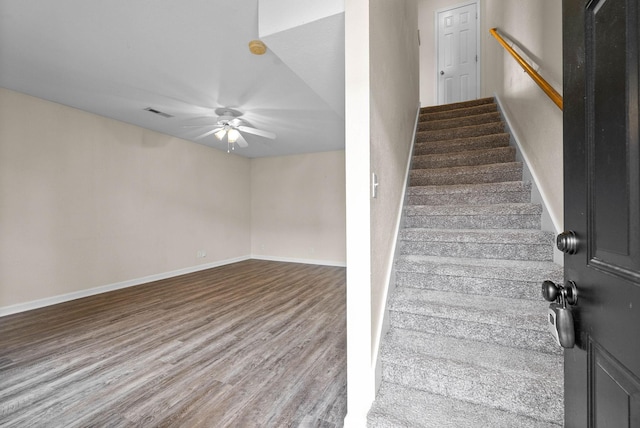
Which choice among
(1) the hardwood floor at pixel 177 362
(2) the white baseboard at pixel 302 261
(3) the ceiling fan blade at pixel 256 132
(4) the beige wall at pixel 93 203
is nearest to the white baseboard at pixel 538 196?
(1) the hardwood floor at pixel 177 362

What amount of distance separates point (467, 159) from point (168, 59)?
2.97 metres

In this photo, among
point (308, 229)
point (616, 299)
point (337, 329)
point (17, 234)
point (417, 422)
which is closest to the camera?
point (616, 299)

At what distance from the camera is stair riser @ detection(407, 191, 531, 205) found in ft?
7.10

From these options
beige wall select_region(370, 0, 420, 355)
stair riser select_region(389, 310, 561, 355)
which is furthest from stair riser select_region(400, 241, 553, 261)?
stair riser select_region(389, 310, 561, 355)

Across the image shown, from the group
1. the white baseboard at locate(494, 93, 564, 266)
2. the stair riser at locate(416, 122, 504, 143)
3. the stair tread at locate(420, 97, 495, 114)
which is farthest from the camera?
the stair tread at locate(420, 97, 495, 114)

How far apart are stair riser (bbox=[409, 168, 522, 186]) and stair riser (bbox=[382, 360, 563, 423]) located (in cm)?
169

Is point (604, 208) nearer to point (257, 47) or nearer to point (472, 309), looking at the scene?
point (472, 309)

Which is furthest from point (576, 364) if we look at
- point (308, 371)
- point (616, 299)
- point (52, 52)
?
point (52, 52)

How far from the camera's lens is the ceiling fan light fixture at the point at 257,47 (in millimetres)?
2080

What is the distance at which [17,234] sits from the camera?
3051 mm

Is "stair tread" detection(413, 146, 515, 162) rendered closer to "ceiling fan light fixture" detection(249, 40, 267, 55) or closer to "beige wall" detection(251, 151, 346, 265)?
"ceiling fan light fixture" detection(249, 40, 267, 55)

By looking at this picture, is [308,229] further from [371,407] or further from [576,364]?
[576,364]

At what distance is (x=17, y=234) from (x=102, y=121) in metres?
1.78

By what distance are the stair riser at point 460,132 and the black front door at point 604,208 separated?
2458 millimetres
